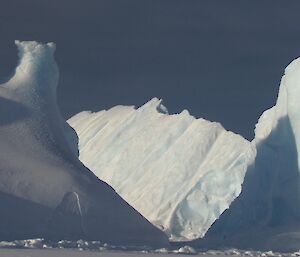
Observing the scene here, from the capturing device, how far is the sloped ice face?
6438cm

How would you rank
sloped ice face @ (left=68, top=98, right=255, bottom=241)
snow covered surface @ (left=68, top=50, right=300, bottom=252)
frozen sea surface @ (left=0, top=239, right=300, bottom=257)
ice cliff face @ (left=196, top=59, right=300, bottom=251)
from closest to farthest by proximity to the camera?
1. frozen sea surface @ (left=0, top=239, right=300, bottom=257)
2. ice cliff face @ (left=196, top=59, right=300, bottom=251)
3. snow covered surface @ (left=68, top=50, right=300, bottom=252)
4. sloped ice face @ (left=68, top=98, right=255, bottom=241)

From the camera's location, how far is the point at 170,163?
7669 centimetres

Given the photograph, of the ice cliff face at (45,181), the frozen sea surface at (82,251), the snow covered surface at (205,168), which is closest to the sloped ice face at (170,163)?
the snow covered surface at (205,168)

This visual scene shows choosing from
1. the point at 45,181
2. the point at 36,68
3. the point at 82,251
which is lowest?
the point at 82,251

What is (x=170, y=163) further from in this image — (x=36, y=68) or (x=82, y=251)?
(x=82, y=251)

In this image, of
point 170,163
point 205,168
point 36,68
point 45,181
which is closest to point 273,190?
point 45,181

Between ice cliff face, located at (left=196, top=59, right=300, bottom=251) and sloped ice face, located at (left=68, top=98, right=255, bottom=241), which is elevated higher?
ice cliff face, located at (left=196, top=59, right=300, bottom=251)

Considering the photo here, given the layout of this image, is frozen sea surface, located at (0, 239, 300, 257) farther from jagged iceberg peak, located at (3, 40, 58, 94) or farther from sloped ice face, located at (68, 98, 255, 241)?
sloped ice face, located at (68, 98, 255, 241)

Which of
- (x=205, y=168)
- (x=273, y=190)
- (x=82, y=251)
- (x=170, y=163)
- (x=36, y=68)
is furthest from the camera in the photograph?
(x=170, y=163)

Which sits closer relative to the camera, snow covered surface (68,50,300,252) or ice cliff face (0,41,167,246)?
ice cliff face (0,41,167,246)

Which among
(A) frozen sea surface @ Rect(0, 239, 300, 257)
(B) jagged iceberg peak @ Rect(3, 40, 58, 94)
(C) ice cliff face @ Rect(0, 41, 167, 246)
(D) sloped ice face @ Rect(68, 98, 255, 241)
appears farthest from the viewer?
(D) sloped ice face @ Rect(68, 98, 255, 241)

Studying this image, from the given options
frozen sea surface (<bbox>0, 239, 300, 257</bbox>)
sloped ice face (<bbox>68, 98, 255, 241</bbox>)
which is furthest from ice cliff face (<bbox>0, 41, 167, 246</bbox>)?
sloped ice face (<bbox>68, 98, 255, 241</bbox>)

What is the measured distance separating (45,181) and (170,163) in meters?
33.1

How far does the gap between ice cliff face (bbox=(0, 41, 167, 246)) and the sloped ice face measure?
16567 millimetres
